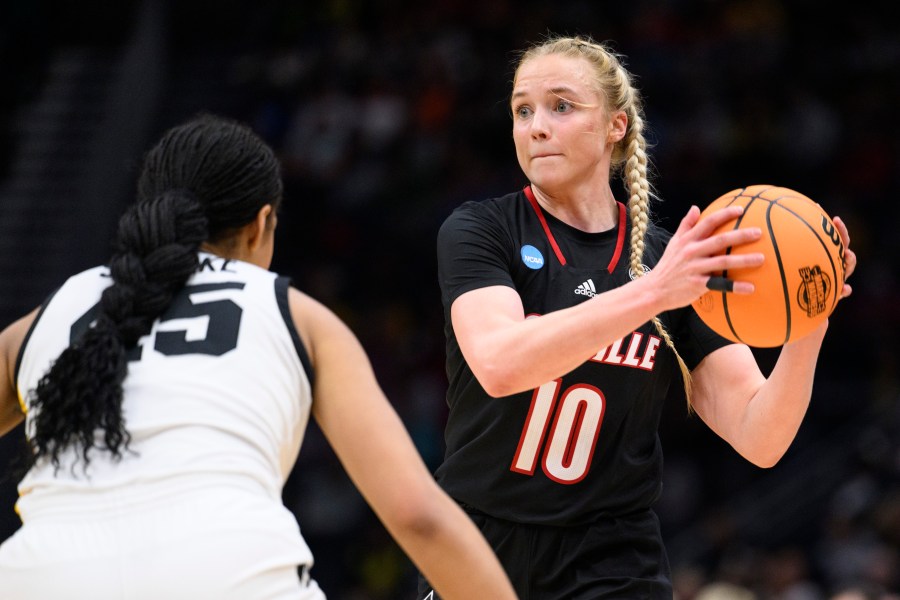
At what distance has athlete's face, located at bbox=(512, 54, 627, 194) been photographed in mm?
3820

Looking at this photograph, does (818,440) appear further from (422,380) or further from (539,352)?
(539,352)

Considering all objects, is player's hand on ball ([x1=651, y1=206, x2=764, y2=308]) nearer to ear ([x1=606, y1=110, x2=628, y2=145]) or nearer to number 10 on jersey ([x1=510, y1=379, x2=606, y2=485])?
number 10 on jersey ([x1=510, y1=379, x2=606, y2=485])

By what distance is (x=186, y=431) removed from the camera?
2.46 meters

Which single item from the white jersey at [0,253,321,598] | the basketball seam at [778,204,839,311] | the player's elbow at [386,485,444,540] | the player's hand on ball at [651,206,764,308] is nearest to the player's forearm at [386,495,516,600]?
the player's elbow at [386,485,444,540]

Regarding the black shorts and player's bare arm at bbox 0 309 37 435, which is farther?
the black shorts

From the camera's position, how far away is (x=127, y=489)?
2408 millimetres

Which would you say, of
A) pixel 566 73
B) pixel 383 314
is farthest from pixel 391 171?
pixel 566 73

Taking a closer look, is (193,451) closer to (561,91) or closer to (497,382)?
(497,382)

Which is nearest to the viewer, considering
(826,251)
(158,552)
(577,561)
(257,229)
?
(158,552)

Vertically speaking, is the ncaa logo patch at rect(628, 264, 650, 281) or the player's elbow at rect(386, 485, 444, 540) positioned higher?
the ncaa logo patch at rect(628, 264, 650, 281)

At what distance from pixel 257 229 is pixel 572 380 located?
3.98ft

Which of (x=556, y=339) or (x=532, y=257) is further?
(x=532, y=257)

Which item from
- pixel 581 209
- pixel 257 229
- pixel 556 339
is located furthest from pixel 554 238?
pixel 257 229

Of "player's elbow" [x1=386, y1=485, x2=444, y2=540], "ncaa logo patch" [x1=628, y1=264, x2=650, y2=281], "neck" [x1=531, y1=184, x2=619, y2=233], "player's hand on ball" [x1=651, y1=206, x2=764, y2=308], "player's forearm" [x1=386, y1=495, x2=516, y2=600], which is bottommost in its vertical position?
"player's forearm" [x1=386, y1=495, x2=516, y2=600]
